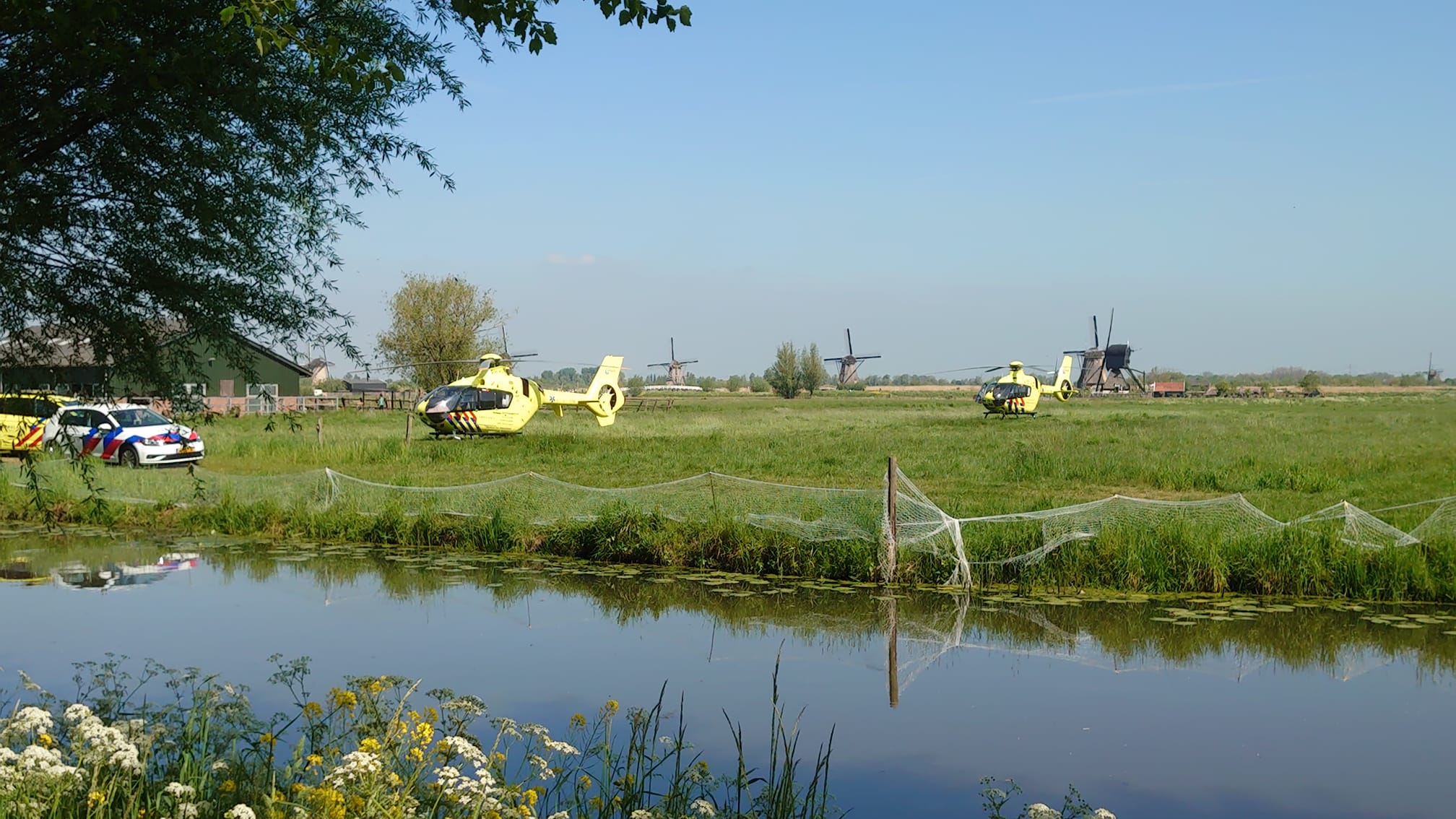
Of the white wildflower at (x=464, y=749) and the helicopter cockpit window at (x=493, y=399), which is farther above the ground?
the helicopter cockpit window at (x=493, y=399)

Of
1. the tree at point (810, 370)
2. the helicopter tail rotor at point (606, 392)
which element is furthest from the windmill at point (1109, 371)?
the helicopter tail rotor at point (606, 392)

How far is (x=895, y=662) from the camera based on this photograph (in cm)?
973

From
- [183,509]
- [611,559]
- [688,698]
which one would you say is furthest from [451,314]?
[688,698]

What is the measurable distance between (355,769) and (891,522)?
932 cm

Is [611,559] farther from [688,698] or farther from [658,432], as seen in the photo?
[658,432]

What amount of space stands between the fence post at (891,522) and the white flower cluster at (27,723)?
355 inches

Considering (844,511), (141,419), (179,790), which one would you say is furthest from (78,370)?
(141,419)

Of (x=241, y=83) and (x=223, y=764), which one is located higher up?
(x=241, y=83)

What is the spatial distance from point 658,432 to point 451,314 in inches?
884

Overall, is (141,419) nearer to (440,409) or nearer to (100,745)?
(440,409)

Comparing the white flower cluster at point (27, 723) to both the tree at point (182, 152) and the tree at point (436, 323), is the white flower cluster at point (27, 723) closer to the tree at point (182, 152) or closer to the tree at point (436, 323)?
the tree at point (182, 152)

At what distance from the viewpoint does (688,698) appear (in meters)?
8.63

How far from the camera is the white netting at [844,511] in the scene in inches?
496

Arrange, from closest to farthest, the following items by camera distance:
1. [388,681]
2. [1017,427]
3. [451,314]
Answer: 1. [388,681]
2. [1017,427]
3. [451,314]
